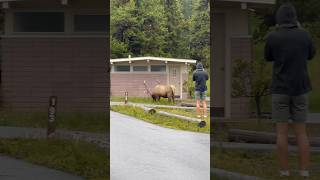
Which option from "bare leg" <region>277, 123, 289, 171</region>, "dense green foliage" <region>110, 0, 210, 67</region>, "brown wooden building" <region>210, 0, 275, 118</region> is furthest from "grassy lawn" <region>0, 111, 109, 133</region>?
"dense green foliage" <region>110, 0, 210, 67</region>

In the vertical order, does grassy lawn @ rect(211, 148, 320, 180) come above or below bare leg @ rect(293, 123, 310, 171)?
below

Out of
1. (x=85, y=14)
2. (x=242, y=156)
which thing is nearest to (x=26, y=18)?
(x=85, y=14)

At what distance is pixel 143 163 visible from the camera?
4453mm

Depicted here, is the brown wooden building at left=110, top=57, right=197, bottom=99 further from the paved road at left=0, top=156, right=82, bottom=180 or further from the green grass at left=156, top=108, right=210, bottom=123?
the paved road at left=0, top=156, right=82, bottom=180

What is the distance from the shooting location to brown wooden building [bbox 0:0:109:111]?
10.8m

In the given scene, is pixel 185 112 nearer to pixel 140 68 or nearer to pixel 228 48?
pixel 140 68

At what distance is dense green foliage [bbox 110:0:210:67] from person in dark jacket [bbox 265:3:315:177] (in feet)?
4.00

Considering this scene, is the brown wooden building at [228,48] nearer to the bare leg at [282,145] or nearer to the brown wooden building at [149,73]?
the bare leg at [282,145]

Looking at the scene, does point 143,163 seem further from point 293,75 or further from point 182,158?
point 293,75

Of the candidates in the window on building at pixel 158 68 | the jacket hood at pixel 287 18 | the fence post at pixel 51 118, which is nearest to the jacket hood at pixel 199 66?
the window on building at pixel 158 68

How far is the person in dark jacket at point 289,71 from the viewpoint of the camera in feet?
17.6

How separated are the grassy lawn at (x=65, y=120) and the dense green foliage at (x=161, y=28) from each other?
17.3ft

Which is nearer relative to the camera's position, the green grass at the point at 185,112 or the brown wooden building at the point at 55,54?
the green grass at the point at 185,112

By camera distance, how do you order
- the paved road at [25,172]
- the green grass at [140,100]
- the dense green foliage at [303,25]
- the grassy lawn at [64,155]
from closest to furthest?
the green grass at [140,100] < the paved road at [25,172] < the grassy lawn at [64,155] < the dense green foliage at [303,25]
